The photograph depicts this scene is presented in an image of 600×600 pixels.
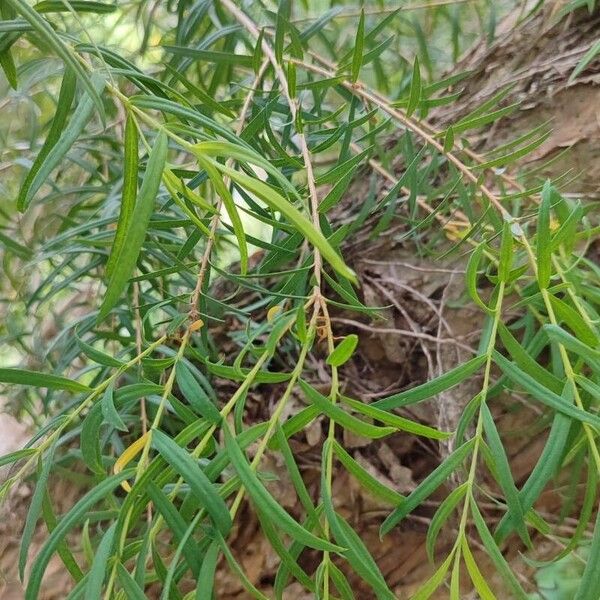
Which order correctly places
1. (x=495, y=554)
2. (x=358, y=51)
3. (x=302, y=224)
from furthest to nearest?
(x=358, y=51) < (x=495, y=554) < (x=302, y=224)

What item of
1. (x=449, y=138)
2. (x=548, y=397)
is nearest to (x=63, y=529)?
(x=548, y=397)

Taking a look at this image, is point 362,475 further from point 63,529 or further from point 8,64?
point 8,64

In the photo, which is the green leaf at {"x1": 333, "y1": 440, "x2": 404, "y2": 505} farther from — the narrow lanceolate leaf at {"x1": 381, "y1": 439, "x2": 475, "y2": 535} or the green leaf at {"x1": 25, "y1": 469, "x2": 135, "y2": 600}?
the green leaf at {"x1": 25, "y1": 469, "x2": 135, "y2": 600}

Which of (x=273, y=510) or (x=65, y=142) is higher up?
(x=65, y=142)

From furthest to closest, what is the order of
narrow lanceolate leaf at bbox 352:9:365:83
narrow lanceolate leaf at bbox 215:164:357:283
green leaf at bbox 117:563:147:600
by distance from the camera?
narrow lanceolate leaf at bbox 352:9:365:83, green leaf at bbox 117:563:147:600, narrow lanceolate leaf at bbox 215:164:357:283

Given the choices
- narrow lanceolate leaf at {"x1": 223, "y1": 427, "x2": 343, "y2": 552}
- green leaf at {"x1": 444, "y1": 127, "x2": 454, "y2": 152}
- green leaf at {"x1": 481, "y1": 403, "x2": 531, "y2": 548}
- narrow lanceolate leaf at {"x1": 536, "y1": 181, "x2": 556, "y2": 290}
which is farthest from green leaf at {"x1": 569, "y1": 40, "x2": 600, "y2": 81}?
narrow lanceolate leaf at {"x1": 223, "y1": 427, "x2": 343, "y2": 552}
